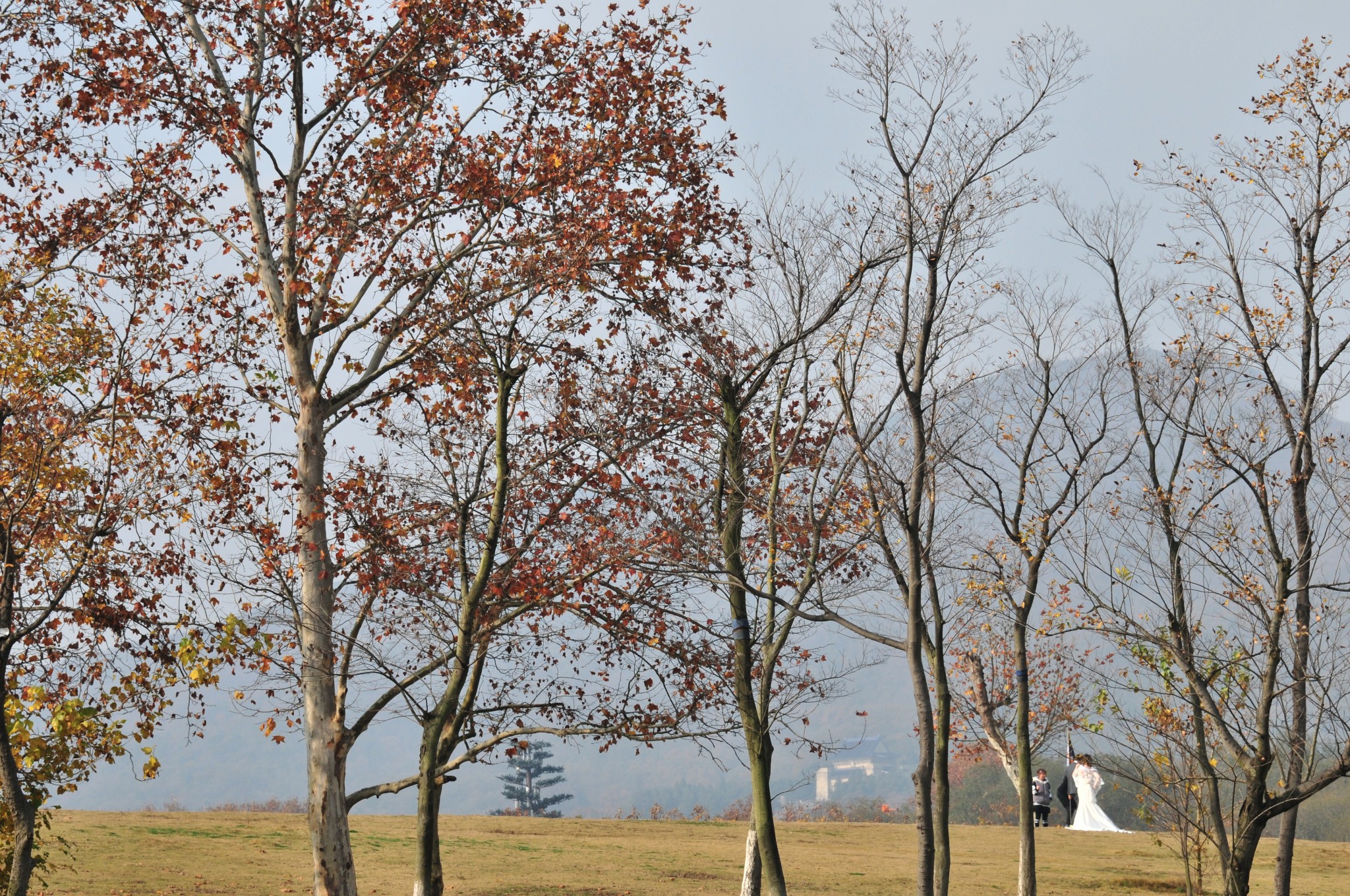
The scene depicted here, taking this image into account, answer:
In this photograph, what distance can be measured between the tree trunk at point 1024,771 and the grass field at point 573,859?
2.91 metres

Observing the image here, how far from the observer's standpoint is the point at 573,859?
20.7 metres

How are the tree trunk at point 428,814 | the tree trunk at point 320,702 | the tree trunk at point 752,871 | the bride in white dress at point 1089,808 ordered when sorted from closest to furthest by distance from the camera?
the tree trunk at point 428,814, the tree trunk at point 320,702, the tree trunk at point 752,871, the bride in white dress at point 1089,808

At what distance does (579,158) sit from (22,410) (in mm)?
6323

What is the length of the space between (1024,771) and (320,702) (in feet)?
35.1

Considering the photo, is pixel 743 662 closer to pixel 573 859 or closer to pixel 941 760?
pixel 941 760

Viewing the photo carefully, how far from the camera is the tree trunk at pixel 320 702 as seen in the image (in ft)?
38.9

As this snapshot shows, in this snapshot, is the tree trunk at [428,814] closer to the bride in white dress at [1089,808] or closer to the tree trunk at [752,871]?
the tree trunk at [752,871]

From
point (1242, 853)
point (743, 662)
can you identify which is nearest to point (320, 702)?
point (743, 662)

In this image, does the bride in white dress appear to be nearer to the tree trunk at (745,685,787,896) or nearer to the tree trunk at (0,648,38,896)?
the tree trunk at (745,685,787,896)

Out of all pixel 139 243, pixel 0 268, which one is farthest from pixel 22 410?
pixel 139 243

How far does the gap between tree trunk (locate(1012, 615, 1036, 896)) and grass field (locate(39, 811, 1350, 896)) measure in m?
2.91

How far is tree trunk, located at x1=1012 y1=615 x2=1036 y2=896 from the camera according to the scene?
15648 mm

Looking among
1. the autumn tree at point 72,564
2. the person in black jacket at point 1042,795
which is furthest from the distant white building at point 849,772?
the autumn tree at point 72,564

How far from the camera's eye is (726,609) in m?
14.7
